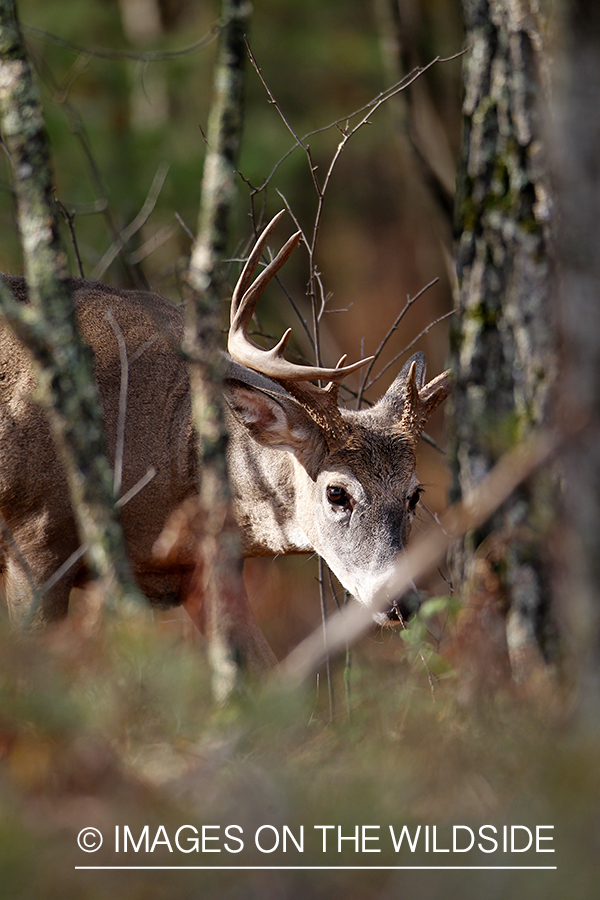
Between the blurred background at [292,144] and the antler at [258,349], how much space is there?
95.9 inches

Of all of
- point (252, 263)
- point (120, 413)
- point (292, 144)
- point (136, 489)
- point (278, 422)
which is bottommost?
point (136, 489)

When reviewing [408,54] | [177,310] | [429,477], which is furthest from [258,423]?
[429,477]

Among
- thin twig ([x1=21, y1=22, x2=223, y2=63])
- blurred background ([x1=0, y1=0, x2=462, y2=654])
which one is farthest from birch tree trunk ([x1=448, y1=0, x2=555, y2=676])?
blurred background ([x1=0, y1=0, x2=462, y2=654])

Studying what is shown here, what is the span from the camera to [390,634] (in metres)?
4.68

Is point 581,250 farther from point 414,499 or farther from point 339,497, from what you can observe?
point 414,499

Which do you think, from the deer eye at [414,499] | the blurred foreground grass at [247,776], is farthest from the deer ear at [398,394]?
the blurred foreground grass at [247,776]

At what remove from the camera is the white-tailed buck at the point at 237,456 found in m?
4.73

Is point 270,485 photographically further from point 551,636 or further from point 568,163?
point 568,163

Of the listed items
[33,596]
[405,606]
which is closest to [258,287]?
[405,606]

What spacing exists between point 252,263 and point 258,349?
0.48 m

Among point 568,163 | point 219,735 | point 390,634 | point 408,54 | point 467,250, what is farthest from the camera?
point 408,54

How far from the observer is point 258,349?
15.7ft

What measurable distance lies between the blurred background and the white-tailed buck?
181cm

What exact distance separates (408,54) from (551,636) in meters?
6.17
